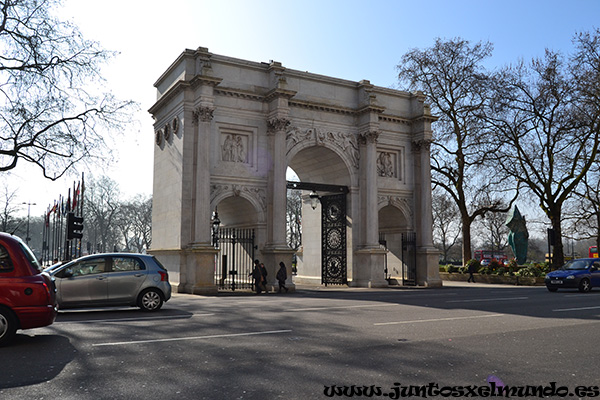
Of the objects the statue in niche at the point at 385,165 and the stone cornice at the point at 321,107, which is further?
the statue in niche at the point at 385,165

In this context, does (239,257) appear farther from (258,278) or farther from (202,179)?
(202,179)

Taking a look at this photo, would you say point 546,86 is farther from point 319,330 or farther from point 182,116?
point 319,330

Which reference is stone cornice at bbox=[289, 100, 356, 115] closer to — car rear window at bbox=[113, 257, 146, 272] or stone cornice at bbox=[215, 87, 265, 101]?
stone cornice at bbox=[215, 87, 265, 101]

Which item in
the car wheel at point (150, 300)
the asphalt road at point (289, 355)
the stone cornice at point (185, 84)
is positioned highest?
the stone cornice at point (185, 84)

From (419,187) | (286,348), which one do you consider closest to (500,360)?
(286,348)

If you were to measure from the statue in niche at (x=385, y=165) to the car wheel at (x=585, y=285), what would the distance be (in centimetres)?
1176

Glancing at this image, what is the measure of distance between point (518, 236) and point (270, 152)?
30.2 metres

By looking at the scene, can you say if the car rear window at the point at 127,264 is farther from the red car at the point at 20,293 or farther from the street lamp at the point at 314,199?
the street lamp at the point at 314,199

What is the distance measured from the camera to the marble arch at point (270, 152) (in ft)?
79.4

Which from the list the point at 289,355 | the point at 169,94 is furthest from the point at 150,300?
the point at 169,94

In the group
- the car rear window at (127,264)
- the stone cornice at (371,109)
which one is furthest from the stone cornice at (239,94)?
the car rear window at (127,264)

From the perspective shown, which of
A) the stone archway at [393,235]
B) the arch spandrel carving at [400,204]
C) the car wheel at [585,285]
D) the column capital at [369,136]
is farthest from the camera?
the stone archway at [393,235]

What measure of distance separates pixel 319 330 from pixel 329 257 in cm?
1975

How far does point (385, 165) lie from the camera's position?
100 ft
